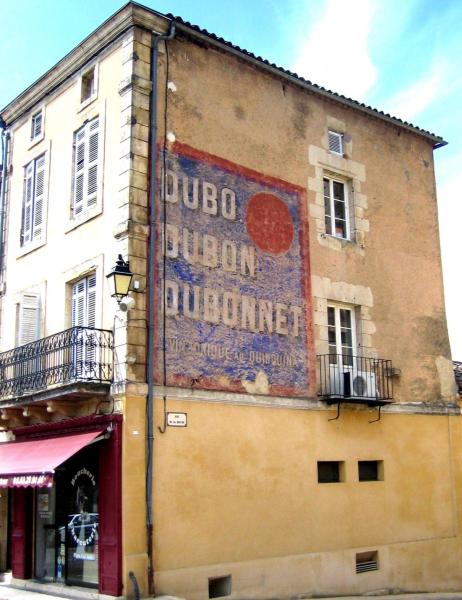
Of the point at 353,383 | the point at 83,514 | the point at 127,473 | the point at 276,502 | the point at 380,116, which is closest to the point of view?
the point at 127,473

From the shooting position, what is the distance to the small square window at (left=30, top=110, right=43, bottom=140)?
50.6 feet

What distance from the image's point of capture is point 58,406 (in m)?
12.3

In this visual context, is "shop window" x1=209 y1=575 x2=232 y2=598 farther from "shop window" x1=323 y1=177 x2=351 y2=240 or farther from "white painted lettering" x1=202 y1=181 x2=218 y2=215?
"shop window" x1=323 y1=177 x2=351 y2=240

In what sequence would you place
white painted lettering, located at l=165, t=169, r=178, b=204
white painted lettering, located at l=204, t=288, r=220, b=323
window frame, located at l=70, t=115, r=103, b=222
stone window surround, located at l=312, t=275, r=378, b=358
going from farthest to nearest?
stone window surround, located at l=312, t=275, r=378, b=358 < window frame, located at l=70, t=115, r=103, b=222 < white painted lettering, located at l=204, t=288, r=220, b=323 < white painted lettering, located at l=165, t=169, r=178, b=204

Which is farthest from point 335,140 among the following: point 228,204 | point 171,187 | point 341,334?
point 171,187

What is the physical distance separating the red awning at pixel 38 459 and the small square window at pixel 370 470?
216 inches

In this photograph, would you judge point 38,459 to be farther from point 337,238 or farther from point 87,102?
point 337,238

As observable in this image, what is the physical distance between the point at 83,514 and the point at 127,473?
1560 millimetres

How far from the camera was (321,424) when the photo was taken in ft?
45.7

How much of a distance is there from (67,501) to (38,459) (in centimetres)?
111

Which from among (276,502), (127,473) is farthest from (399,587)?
(127,473)

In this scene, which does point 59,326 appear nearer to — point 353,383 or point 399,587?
point 353,383

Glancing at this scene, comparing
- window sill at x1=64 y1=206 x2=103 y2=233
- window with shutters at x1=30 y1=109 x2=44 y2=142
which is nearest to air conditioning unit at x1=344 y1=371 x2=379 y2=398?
window sill at x1=64 y1=206 x2=103 y2=233

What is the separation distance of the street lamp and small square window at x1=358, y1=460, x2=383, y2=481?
19.6ft
